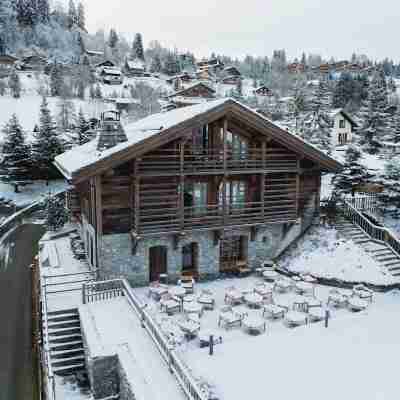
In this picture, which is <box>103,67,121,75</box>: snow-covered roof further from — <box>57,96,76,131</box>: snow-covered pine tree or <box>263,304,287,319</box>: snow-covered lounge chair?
<box>263,304,287,319</box>: snow-covered lounge chair

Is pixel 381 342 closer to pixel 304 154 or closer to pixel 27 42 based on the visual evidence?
pixel 304 154

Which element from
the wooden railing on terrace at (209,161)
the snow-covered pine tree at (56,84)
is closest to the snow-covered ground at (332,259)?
the wooden railing on terrace at (209,161)

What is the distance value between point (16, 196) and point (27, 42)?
8323cm

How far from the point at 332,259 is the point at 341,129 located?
37593 millimetres

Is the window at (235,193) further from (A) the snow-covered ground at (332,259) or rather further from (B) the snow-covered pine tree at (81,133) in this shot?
(B) the snow-covered pine tree at (81,133)

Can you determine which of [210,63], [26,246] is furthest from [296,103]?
[210,63]

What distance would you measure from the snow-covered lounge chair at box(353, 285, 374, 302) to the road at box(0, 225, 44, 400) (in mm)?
12982

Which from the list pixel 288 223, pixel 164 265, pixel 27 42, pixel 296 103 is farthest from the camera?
pixel 27 42

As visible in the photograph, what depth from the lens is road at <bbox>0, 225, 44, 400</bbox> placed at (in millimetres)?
14469

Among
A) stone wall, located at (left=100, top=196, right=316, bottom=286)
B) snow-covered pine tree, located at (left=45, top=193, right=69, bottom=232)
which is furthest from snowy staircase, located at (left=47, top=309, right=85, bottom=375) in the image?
snow-covered pine tree, located at (left=45, top=193, right=69, bottom=232)

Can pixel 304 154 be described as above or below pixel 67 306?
above

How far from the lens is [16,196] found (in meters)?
42.9

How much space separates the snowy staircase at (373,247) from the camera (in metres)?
19.3

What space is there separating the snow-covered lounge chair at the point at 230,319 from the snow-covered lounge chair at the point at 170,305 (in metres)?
1.76
